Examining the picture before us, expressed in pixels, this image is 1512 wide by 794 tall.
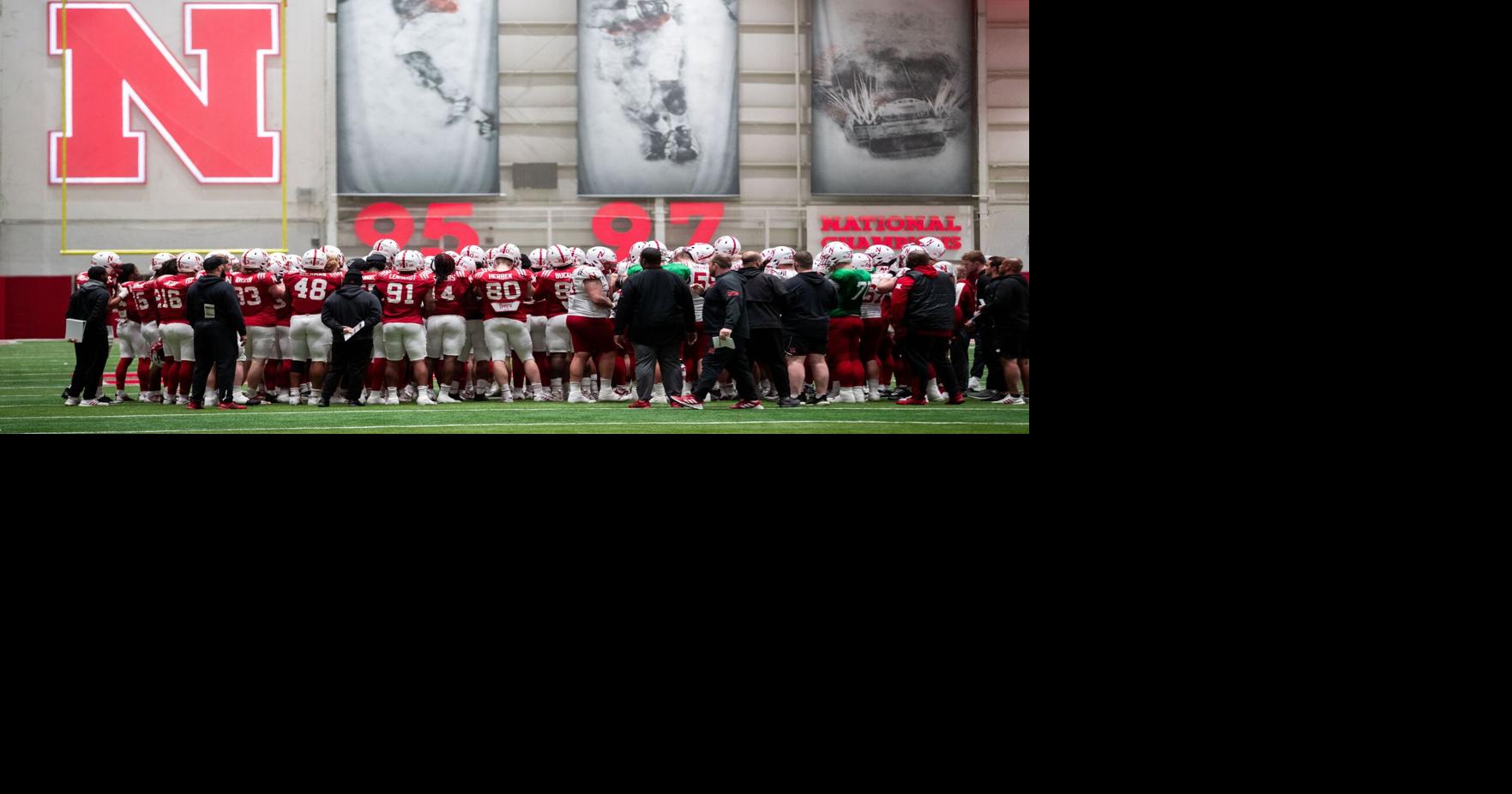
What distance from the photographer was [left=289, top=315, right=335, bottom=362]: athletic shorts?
11.9m

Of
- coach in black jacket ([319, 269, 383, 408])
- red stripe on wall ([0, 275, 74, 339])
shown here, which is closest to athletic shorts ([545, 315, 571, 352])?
coach in black jacket ([319, 269, 383, 408])

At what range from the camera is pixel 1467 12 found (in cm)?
421

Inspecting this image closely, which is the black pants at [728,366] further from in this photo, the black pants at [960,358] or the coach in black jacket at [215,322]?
the coach in black jacket at [215,322]

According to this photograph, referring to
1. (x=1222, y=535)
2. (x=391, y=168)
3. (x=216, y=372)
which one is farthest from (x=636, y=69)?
(x=1222, y=535)

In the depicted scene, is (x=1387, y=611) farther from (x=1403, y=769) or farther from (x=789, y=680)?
(x=789, y=680)

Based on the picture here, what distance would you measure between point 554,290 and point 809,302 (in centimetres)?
254

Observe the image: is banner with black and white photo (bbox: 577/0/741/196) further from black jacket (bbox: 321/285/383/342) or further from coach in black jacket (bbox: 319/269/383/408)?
black jacket (bbox: 321/285/383/342)

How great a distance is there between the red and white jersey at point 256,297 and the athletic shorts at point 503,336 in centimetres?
192

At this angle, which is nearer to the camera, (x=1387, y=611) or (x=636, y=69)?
(x=1387, y=611)

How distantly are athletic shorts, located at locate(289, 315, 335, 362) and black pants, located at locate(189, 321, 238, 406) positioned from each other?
2.49 ft

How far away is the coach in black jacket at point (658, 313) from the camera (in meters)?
10.9

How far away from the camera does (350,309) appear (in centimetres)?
1139

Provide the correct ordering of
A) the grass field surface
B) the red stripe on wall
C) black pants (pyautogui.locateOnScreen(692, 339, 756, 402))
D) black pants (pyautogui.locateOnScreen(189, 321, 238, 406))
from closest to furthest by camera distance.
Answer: the grass field surface, black pants (pyautogui.locateOnScreen(189, 321, 238, 406)), black pants (pyautogui.locateOnScreen(692, 339, 756, 402)), the red stripe on wall

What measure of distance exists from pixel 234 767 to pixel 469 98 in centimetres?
2054
